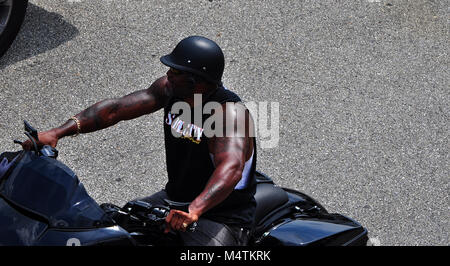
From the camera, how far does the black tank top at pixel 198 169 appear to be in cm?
362

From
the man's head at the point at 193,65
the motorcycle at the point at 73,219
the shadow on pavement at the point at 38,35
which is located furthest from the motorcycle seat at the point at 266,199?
the shadow on pavement at the point at 38,35

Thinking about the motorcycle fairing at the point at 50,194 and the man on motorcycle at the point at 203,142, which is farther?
the man on motorcycle at the point at 203,142

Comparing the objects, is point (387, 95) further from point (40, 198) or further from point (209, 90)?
point (40, 198)

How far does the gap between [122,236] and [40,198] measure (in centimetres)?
40

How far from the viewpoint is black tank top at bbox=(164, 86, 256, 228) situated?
3.62 m

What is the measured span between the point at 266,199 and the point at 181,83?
34.8 inches

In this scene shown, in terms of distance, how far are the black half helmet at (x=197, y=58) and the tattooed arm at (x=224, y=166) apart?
225 mm

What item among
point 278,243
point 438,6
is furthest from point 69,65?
point 438,6

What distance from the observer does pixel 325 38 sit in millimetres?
7129

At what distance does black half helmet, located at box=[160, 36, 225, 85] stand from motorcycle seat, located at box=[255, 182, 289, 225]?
2.60 feet

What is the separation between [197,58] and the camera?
347 cm
